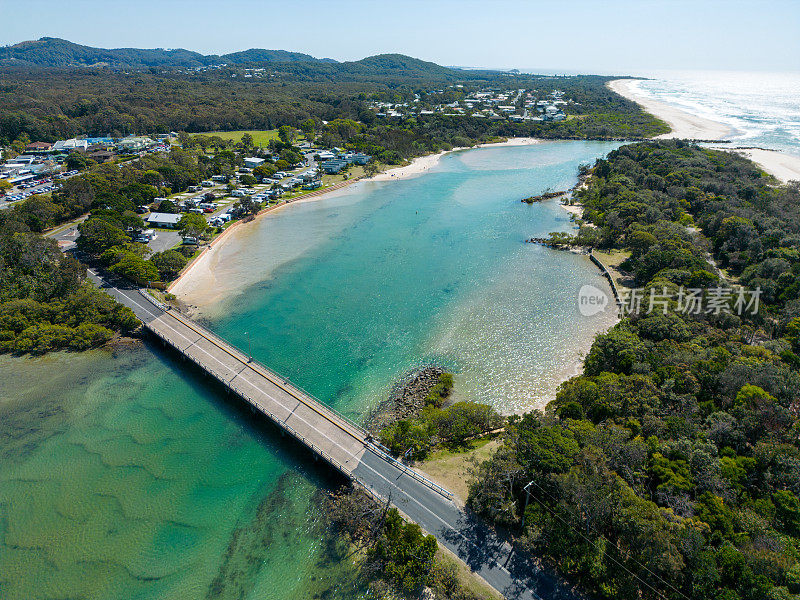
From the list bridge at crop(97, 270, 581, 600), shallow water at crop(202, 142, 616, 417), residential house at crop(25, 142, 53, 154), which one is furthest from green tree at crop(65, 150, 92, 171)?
bridge at crop(97, 270, 581, 600)

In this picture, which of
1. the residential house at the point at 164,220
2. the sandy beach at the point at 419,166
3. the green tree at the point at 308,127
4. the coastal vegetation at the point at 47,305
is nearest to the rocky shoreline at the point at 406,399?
the coastal vegetation at the point at 47,305

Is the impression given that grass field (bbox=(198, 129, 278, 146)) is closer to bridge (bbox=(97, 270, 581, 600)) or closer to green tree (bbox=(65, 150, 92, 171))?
green tree (bbox=(65, 150, 92, 171))

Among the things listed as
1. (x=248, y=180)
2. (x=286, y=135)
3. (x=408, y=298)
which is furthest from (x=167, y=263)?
(x=286, y=135)

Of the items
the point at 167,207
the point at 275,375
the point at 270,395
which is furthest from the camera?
the point at 167,207

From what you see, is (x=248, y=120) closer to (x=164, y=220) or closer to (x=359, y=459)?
(x=164, y=220)

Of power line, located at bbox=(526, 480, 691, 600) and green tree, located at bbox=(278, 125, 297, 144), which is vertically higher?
green tree, located at bbox=(278, 125, 297, 144)

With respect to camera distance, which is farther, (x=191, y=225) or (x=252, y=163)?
(x=252, y=163)

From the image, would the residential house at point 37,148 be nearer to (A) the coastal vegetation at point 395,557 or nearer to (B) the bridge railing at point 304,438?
(B) the bridge railing at point 304,438
